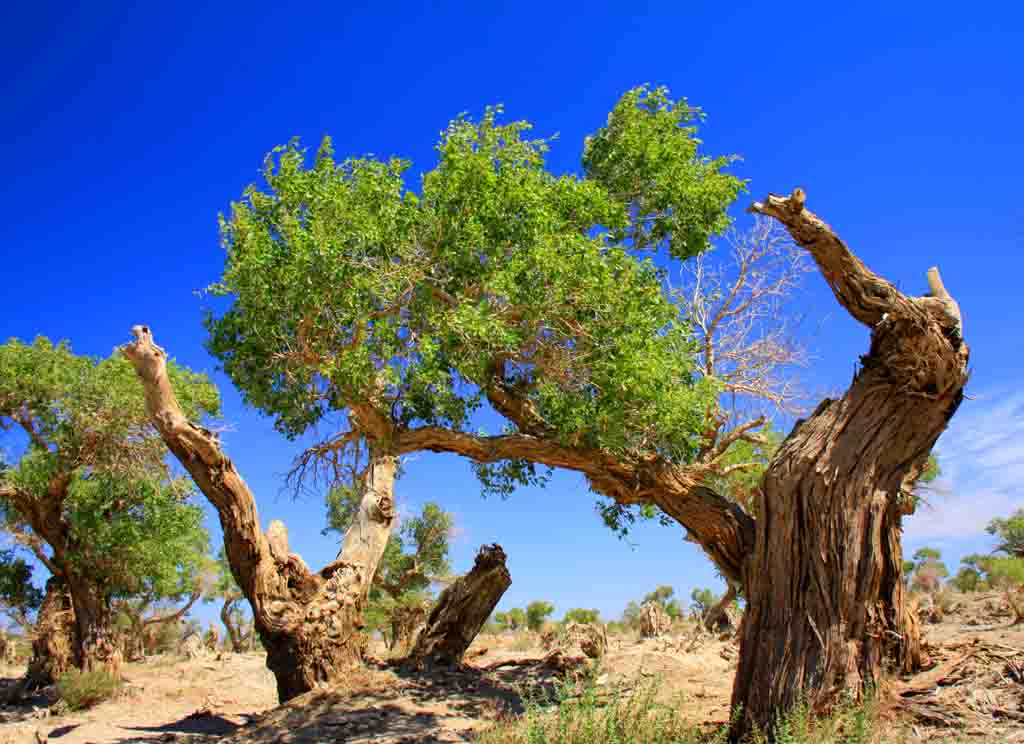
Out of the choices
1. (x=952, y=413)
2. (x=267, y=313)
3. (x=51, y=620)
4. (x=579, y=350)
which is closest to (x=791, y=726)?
(x=952, y=413)

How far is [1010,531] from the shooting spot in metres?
41.8

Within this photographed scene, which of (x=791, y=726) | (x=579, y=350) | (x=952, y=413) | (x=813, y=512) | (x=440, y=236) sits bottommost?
(x=791, y=726)

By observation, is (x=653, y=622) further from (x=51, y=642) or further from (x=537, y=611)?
(x=537, y=611)

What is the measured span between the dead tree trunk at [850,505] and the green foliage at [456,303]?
7.46ft

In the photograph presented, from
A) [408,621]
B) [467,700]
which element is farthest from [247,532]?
[408,621]

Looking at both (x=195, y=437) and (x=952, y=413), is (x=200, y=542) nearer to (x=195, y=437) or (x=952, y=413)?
(x=195, y=437)

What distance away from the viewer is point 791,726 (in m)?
8.09

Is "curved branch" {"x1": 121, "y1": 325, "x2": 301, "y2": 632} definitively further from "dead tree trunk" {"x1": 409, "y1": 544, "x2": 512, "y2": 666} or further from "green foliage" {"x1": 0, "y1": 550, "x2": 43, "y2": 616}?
"green foliage" {"x1": 0, "y1": 550, "x2": 43, "y2": 616}

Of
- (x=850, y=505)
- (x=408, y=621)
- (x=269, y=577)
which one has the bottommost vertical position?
(x=269, y=577)

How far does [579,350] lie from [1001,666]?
6024 millimetres

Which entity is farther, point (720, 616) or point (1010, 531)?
point (1010, 531)

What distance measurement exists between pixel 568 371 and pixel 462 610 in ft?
17.5

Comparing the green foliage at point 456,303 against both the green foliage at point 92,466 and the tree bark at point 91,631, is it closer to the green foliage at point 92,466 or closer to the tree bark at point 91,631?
the green foliage at point 92,466

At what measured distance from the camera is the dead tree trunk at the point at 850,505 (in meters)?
8.71
